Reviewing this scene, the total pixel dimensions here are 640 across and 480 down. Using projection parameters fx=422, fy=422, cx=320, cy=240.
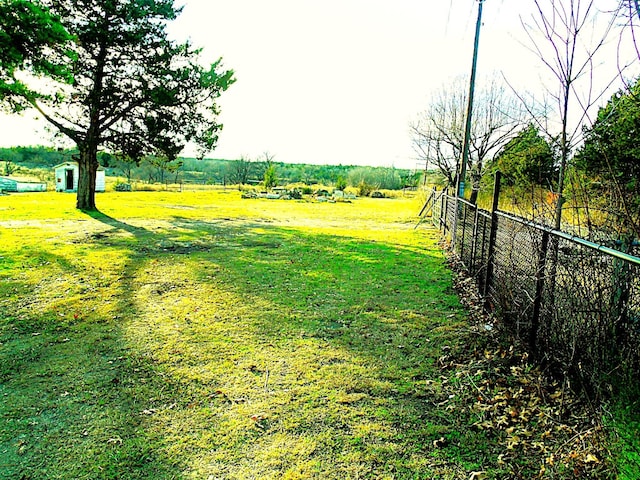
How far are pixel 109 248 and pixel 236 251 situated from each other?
109 inches

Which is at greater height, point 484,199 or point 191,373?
point 484,199

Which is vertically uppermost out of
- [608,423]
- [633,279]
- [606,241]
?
[606,241]

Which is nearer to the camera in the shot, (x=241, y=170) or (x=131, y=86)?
(x=131, y=86)

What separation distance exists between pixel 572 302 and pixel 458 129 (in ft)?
54.0

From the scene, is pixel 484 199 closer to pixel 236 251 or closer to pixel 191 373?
pixel 236 251

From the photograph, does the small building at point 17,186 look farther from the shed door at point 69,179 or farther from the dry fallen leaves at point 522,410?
the dry fallen leaves at point 522,410

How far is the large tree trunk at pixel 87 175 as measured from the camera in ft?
51.4

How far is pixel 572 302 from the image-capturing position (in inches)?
105

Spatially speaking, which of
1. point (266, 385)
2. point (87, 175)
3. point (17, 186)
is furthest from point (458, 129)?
point (17, 186)

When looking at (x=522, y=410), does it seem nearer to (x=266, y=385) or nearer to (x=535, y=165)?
(x=266, y=385)

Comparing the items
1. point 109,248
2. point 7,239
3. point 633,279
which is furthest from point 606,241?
point 7,239

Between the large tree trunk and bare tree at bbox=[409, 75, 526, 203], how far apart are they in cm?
1361

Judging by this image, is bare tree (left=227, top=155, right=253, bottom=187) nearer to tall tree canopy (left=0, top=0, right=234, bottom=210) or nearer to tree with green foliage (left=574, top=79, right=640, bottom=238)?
tall tree canopy (left=0, top=0, right=234, bottom=210)

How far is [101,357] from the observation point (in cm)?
370
